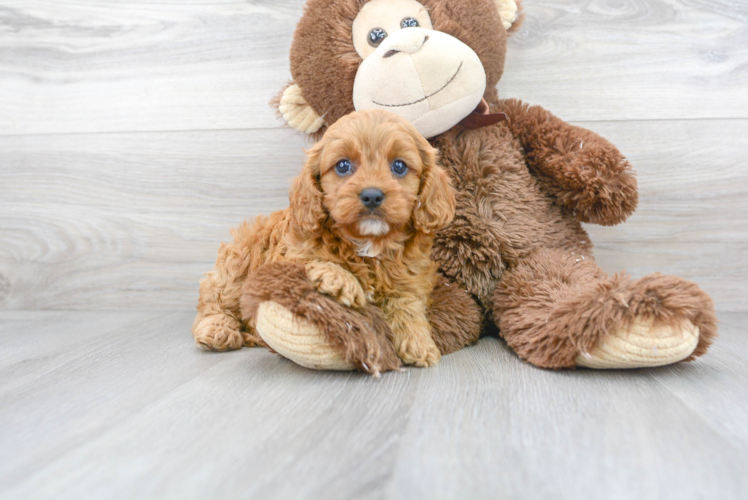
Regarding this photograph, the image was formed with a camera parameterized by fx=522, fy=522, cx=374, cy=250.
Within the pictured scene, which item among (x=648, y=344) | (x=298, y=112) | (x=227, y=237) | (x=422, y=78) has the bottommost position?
(x=227, y=237)

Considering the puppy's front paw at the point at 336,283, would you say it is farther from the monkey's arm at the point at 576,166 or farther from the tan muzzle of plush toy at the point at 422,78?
the monkey's arm at the point at 576,166

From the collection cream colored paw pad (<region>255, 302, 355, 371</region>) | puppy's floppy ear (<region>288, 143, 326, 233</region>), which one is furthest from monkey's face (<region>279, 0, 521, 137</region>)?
cream colored paw pad (<region>255, 302, 355, 371</region>)

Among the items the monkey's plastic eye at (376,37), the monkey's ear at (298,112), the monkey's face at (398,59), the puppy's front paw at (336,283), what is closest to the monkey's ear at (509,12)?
the monkey's face at (398,59)

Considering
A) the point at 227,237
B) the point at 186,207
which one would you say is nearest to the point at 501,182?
the point at 227,237

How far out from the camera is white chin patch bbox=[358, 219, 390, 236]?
2.97 ft

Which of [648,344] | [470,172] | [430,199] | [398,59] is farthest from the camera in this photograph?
[470,172]

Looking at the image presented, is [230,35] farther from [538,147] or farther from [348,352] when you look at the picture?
[348,352]

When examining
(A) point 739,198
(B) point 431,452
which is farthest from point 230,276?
(A) point 739,198

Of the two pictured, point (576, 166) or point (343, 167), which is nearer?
point (343, 167)

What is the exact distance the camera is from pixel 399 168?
3.12 feet

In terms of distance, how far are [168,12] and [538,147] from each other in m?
1.20

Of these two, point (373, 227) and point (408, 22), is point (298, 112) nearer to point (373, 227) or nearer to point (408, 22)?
point (408, 22)

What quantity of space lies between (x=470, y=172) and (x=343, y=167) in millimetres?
369

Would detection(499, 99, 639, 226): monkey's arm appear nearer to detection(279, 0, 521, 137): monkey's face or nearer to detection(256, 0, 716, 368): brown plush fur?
detection(256, 0, 716, 368): brown plush fur
